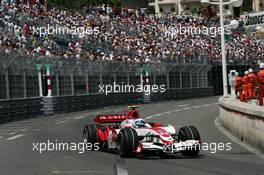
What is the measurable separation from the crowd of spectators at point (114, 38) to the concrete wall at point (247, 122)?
42.1 feet

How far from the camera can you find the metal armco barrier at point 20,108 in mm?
25875

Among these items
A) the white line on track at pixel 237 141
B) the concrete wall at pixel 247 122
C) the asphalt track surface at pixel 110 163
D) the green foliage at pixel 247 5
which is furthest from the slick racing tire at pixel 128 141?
the green foliage at pixel 247 5

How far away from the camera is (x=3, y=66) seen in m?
26.3

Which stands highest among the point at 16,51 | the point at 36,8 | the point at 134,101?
the point at 36,8

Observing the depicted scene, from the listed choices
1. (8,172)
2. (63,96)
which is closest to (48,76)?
(63,96)

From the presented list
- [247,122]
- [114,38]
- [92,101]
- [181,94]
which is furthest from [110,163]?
[181,94]

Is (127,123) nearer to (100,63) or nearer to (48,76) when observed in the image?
(48,76)

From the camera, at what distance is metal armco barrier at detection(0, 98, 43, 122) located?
84.9 feet

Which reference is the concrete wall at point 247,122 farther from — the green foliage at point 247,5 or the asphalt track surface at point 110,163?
the green foliage at point 247,5

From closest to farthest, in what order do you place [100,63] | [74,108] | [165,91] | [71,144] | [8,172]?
[8,172] < [71,144] < [74,108] < [100,63] < [165,91]

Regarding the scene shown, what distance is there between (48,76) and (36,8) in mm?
8161

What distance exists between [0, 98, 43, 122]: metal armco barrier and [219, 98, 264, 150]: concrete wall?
1023cm

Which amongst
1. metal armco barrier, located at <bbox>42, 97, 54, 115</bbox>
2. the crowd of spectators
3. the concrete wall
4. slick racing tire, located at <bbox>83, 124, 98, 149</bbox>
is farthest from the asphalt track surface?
the crowd of spectators

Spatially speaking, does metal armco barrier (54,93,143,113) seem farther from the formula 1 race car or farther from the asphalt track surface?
the formula 1 race car
